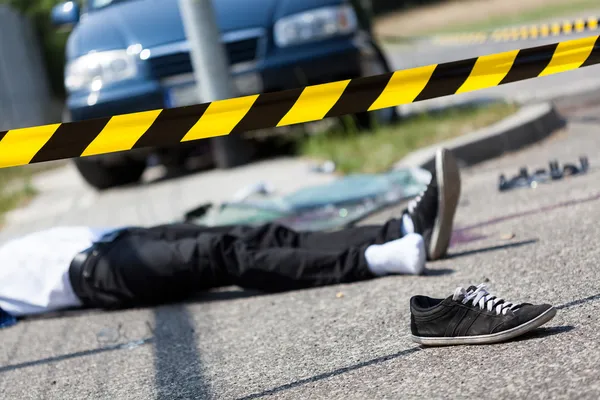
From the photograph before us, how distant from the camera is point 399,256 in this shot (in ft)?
13.8

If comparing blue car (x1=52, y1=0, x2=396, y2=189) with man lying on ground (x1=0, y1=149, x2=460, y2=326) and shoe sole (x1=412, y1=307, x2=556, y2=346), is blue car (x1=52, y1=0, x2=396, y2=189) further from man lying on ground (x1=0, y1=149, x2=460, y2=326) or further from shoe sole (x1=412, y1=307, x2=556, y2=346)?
shoe sole (x1=412, y1=307, x2=556, y2=346)

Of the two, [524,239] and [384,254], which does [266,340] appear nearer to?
[384,254]

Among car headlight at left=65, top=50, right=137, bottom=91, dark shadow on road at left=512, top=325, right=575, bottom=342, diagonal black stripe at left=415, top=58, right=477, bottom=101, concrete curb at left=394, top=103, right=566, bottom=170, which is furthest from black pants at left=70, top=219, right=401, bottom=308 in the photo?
car headlight at left=65, top=50, right=137, bottom=91

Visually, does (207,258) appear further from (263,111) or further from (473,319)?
(473,319)

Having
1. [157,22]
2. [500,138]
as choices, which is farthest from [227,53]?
[500,138]

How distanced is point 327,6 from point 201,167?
201 centimetres

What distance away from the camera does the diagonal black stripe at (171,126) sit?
330 cm

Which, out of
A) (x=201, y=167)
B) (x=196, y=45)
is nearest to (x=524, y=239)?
(x=196, y=45)

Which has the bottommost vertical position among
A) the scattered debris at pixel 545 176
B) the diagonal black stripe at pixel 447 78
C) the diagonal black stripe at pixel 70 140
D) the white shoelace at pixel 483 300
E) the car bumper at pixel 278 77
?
the scattered debris at pixel 545 176

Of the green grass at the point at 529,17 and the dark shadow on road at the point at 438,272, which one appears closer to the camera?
the dark shadow on road at the point at 438,272

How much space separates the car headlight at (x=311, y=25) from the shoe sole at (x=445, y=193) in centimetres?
371

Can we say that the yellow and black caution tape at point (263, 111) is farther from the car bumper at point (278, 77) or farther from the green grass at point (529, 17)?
the green grass at point (529, 17)

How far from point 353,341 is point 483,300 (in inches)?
21.8

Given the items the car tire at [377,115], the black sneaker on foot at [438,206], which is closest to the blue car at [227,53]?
the car tire at [377,115]
